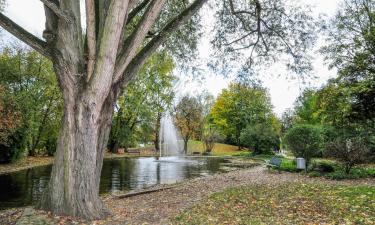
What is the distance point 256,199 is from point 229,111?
4348 cm

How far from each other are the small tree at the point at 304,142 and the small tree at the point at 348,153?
284cm

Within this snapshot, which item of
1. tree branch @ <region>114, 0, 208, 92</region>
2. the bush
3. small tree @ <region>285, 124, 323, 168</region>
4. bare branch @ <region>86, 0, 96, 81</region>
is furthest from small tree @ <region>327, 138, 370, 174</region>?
bare branch @ <region>86, 0, 96, 81</region>

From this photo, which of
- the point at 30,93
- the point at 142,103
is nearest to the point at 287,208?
the point at 30,93

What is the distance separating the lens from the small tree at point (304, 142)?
629 inches

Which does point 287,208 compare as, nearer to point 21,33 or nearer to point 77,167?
point 77,167

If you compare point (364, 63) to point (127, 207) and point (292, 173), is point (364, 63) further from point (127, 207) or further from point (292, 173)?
point (127, 207)

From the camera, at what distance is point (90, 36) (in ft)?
21.8

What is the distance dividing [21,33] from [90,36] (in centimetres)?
126

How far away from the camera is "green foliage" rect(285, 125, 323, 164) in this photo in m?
16.0

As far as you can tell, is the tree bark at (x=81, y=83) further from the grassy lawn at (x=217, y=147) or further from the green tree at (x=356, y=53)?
the grassy lawn at (x=217, y=147)

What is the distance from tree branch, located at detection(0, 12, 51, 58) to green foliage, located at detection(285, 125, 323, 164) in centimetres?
1267

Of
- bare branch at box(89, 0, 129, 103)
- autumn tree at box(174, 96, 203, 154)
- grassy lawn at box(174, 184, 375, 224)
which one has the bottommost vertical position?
grassy lawn at box(174, 184, 375, 224)

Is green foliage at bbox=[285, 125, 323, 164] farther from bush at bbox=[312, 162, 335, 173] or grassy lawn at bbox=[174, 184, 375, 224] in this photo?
grassy lawn at bbox=[174, 184, 375, 224]

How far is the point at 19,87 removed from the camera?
27859mm
